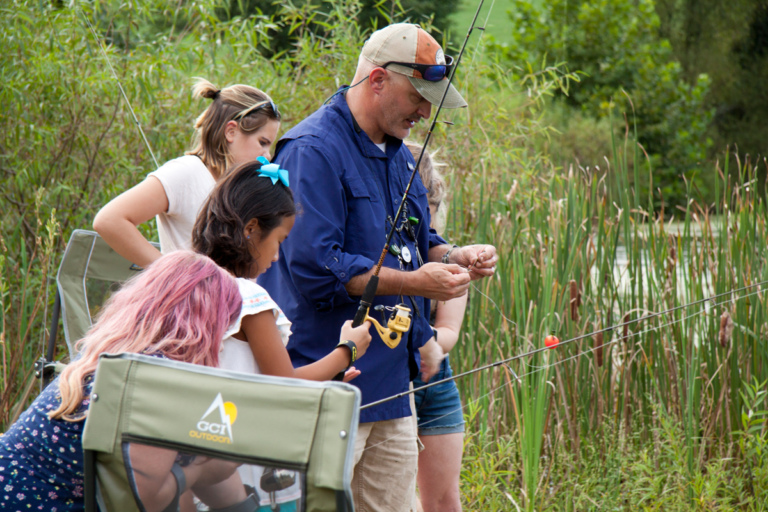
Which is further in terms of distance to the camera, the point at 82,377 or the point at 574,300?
the point at 574,300

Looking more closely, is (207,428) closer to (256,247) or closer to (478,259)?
(256,247)

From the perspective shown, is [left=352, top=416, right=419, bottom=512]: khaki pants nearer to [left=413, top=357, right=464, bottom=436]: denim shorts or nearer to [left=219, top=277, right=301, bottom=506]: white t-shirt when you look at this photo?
[left=413, top=357, right=464, bottom=436]: denim shorts

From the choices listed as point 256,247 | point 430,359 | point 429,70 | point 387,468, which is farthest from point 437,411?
point 429,70

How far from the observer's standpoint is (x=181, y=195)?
86.6 inches

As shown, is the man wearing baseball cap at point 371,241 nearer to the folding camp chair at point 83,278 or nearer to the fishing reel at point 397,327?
the fishing reel at point 397,327

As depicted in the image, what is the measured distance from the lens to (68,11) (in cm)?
355

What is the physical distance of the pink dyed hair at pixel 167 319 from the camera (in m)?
1.33

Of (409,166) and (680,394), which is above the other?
(409,166)

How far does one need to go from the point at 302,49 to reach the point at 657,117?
16080mm

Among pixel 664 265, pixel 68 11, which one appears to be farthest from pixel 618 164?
pixel 68 11

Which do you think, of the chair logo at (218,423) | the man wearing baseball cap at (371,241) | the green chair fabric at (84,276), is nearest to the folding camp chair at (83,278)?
the green chair fabric at (84,276)

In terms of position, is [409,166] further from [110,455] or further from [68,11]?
[68,11]

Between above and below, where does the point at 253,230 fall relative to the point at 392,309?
above

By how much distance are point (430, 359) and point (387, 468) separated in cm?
36
